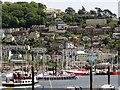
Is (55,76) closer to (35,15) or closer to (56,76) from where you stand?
(56,76)

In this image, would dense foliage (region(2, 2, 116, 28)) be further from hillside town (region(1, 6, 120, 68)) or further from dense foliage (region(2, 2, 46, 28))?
hillside town (region(1, 6, 120, 68))

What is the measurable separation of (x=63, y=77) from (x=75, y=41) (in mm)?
30030

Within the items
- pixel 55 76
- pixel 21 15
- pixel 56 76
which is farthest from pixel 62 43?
pixel 55 76

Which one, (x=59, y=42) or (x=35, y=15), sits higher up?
(x=35, y=15)

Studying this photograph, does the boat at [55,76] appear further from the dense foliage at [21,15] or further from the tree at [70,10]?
the tree at [70,10]

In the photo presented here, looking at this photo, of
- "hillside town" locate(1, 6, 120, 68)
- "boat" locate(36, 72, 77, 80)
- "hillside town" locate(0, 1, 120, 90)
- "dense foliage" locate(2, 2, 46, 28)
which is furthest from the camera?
"dense foliage" locate(2, 2, 46, 28)

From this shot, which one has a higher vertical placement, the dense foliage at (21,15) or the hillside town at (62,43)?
the dense foliage at (21,15)

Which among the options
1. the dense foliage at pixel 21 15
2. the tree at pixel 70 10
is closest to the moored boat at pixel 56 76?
the dense foliage at pixel 21 15

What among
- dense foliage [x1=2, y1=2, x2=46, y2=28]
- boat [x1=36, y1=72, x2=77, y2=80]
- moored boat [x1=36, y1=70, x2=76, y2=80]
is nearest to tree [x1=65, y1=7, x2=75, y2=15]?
dense foliage [x1=2, y1=2, x2=46, y2=28]

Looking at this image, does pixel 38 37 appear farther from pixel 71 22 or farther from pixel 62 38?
pixel 71 22

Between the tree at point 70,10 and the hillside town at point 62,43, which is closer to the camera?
the hillside town at point 62,43

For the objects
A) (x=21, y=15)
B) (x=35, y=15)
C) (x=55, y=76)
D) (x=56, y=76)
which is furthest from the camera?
(x=35, y=15)

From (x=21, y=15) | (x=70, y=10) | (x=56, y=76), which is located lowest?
A: (x=56, y=76)

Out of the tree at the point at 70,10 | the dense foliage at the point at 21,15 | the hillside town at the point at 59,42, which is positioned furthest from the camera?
the tree at the point at 70,10
